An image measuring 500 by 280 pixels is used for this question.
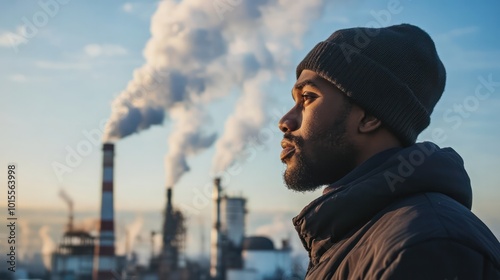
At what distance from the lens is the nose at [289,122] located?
166 cm

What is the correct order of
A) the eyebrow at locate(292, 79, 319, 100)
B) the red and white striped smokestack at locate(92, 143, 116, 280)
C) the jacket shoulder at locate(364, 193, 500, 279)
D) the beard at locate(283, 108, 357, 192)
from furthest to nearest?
the red and white striped smokestack at locate(92, 143, 116, 280), the eyebrow at locate(292, 79, 319, 100), the beard at locate(283, 108, 357, 192), the jacket shoulder at locate(364, 193, 500, 279)

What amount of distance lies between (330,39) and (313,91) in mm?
213

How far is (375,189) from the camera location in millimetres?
1384

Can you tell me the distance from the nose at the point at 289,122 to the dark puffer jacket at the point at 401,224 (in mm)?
210

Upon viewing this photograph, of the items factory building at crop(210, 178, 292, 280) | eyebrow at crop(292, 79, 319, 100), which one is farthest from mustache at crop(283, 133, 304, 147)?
factory building at crop(210, 178, 292, 280)

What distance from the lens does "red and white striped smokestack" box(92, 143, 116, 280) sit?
31188mm

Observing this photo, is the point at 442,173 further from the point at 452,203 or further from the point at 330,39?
the point at 330,39

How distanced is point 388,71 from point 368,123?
0.16 meters

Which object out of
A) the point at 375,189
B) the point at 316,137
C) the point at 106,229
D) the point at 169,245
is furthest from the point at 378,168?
the point at 169,245

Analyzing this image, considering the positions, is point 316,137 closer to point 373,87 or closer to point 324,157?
point 324,157

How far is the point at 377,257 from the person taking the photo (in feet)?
3.94

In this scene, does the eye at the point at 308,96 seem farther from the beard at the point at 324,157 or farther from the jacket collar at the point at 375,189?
the jacket collar at the point at 375,189

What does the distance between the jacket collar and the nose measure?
0.21m

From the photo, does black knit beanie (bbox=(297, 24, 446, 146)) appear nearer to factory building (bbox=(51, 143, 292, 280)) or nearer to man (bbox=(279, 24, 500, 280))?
man (bbox=(279, 24, 500, 280))
